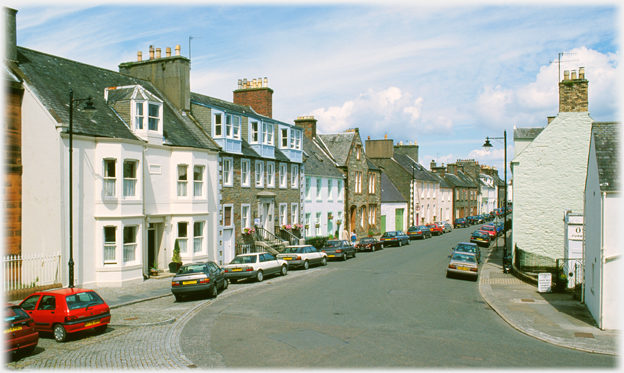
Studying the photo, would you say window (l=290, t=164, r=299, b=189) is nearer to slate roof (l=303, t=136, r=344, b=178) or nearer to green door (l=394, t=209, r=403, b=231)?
slate roof (l=303, t=136, r=344, b=178)

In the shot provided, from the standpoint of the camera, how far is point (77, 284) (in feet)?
72.8

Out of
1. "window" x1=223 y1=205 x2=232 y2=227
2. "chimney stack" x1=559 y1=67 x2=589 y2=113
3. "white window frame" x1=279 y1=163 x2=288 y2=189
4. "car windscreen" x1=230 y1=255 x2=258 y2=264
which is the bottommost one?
"car windscreen" x1=230 y1=255 x2=258 y2=264

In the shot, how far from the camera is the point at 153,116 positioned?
2705cm

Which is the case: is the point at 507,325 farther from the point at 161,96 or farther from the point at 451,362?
the point at 161,96

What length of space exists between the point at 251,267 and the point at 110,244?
6.90 meters

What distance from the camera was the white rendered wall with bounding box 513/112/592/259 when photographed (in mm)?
29641

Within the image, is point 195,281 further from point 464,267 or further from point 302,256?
point 464,267

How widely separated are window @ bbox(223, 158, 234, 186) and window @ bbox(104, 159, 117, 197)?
8945mm

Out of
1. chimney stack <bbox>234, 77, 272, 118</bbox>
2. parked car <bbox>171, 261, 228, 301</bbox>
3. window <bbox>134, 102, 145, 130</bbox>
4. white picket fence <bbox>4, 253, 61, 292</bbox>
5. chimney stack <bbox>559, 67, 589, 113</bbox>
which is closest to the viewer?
white picket fence <bbox>4, 253, 61, 292</bbox>

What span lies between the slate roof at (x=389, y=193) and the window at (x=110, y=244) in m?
43.4

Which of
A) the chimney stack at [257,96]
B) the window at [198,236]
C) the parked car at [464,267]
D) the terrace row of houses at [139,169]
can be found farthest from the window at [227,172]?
the parked car at [464,267]

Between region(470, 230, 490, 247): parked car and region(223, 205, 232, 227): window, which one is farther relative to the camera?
region(470, 230, 490, 247): parked car

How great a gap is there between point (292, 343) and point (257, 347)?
3.19 feet

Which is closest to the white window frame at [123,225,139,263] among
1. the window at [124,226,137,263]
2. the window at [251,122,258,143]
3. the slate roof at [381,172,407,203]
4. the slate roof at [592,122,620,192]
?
the window at [124,226,137,263]
